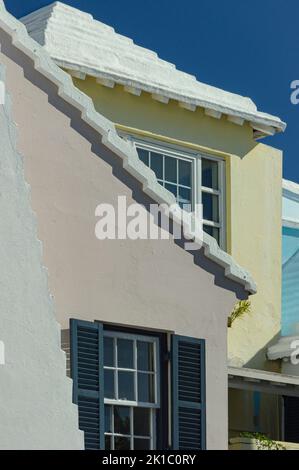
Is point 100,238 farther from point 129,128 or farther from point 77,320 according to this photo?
point 129,128

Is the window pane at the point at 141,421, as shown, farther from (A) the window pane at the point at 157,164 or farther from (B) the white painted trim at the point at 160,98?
(B) the white painted trim at the point at 160,98

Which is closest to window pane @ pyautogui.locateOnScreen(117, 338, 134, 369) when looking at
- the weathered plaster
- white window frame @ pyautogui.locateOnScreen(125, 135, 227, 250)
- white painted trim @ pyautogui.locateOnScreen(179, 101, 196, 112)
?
the weathered plaster

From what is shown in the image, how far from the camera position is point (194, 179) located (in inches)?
841

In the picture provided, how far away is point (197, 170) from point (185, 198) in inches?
16.8

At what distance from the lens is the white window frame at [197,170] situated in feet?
69.0

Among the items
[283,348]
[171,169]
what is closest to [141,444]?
[283,348]

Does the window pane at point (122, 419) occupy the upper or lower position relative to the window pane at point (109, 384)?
lower

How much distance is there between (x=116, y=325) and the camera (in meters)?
17.5

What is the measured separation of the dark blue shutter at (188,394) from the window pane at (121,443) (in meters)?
0.49

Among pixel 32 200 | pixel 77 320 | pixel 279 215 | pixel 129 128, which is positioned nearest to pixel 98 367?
pixel 77 320

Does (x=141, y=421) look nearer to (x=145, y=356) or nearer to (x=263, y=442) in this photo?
(x=145, y=356)

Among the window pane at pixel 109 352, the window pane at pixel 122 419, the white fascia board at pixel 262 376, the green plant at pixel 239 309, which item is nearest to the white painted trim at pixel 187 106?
the green plant at pixel 239 309

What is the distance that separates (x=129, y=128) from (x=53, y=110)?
3.29 metres
